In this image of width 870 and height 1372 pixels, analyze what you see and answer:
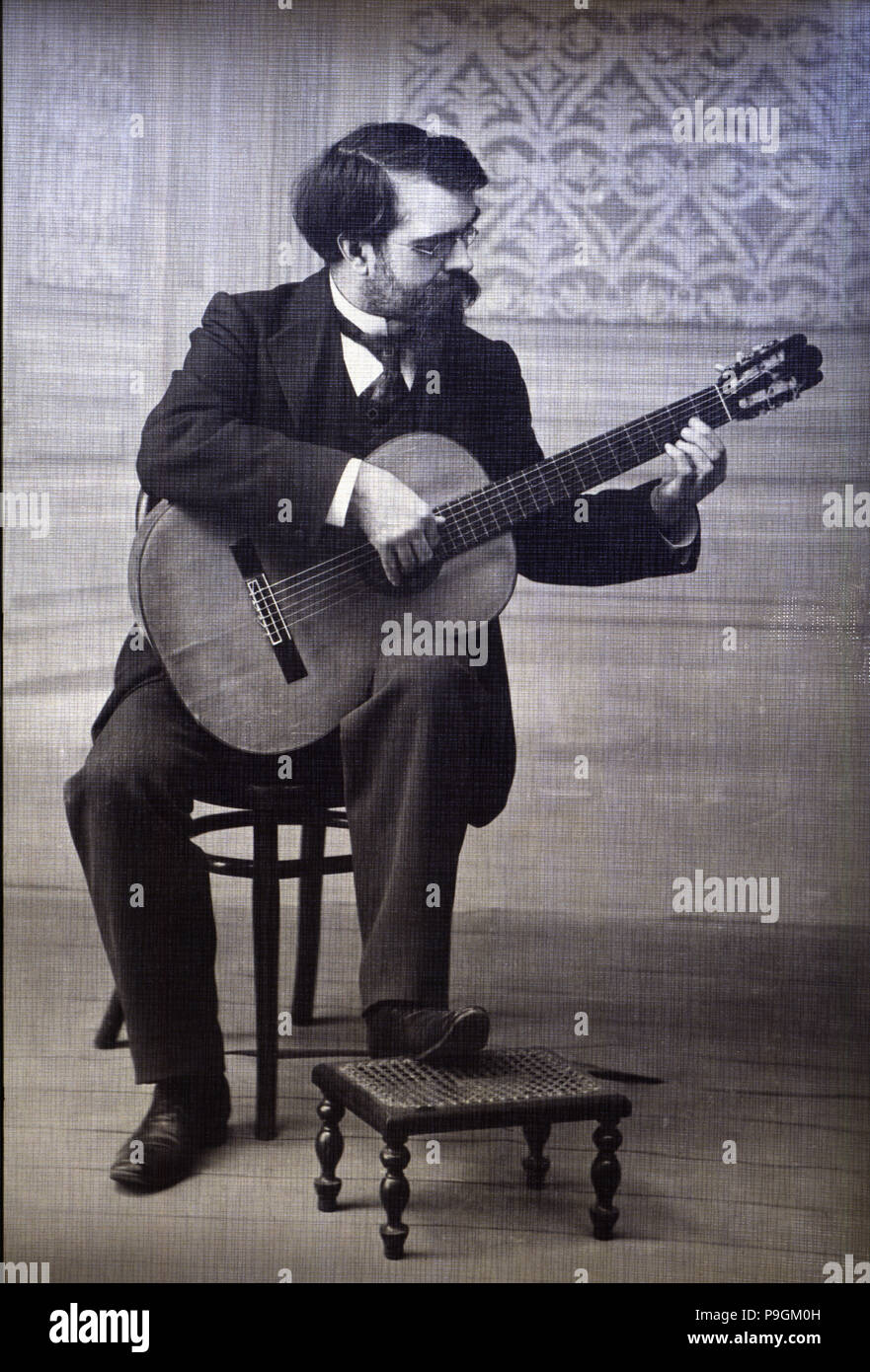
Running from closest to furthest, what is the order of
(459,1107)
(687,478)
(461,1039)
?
(459,1107)
(461,1039)
(687,478)

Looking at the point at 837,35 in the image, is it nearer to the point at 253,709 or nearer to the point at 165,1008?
the point at 253,709

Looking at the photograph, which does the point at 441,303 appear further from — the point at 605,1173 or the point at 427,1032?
the point at 605,1173

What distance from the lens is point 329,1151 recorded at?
2.56m

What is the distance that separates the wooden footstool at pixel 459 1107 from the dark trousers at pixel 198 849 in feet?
0.50

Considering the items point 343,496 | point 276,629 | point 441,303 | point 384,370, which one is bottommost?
point 276,629

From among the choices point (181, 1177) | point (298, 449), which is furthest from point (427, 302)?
point (181, 1177)

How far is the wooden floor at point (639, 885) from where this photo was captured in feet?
8.69

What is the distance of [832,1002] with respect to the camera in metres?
2.71

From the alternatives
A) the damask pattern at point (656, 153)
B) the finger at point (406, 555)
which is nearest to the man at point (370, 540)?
the finger at point (406, 555)

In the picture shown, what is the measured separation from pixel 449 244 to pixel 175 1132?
1.75 metres

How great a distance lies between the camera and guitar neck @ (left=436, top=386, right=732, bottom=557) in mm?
2633

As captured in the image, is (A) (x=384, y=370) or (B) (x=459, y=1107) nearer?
(B) (x=459, y=1107)
